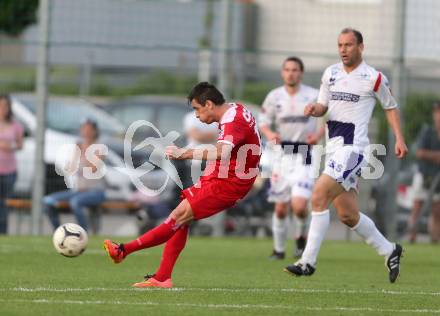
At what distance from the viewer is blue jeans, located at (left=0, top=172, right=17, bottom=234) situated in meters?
17.7

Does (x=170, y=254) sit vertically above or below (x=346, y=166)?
below

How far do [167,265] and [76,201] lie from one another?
326 inches

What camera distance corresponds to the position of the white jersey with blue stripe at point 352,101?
1129cm

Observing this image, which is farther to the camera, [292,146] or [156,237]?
[292,146]

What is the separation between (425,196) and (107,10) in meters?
6.02

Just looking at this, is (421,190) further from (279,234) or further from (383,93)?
(383,93)

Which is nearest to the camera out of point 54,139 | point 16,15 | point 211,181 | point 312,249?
point 211,181

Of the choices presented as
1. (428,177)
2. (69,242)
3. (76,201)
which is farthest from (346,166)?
(428,177)

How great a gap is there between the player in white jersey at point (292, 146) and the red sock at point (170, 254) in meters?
4.65

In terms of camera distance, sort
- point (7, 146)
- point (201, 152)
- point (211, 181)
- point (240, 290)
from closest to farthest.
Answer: point (201, 152)
point (240, 290)
point (211, 181)
point (7, 146)

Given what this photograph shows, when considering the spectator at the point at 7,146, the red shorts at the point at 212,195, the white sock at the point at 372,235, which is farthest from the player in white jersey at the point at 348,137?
the spectator at the point at 7,146

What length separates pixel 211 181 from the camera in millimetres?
9992

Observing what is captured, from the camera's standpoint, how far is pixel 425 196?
1919 cm

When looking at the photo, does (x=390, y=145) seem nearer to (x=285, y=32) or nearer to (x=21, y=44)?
(x=285, y=32)
